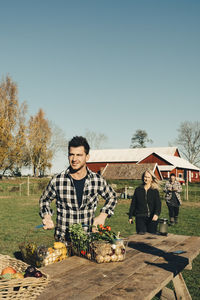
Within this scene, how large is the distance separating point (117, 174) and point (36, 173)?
1301 inches

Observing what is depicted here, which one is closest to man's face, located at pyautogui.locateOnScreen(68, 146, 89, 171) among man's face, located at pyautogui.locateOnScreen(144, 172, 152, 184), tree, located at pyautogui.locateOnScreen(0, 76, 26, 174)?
man's face, located at pyautogui.locateOnScreen(144, 172, 152, 184)

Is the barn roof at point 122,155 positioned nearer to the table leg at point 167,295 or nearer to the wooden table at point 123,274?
the table leg at point 167,295

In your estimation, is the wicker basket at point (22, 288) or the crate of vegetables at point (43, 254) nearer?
the wicker basket at point (22, 288)

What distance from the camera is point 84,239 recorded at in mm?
3324

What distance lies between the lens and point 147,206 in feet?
A: 23.4

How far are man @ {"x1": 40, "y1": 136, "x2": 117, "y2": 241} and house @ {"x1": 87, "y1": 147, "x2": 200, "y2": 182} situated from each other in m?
44.5

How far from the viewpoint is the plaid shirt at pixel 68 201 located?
13.0ft

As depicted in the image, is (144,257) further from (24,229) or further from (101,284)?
(24,229)

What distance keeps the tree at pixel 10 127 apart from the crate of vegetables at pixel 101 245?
125ft

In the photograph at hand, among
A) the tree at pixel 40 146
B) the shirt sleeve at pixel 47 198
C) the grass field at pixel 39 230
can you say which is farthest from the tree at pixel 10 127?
the shirt sleeve at pixel 47 198

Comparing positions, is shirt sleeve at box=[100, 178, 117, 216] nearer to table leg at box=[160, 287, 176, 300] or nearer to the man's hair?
the man's hair

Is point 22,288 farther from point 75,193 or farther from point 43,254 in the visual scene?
point 75,193

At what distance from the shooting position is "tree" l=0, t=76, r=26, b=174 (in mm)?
40438

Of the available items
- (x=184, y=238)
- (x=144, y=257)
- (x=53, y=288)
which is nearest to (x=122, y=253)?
(x=144, y=257)
